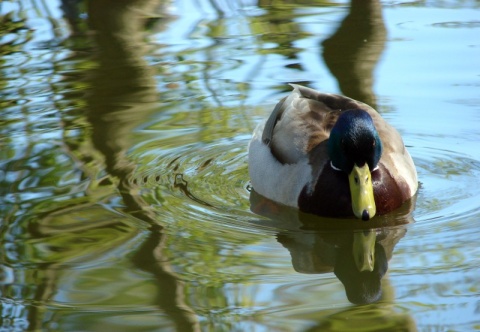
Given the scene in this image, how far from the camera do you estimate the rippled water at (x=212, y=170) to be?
19.6 ft

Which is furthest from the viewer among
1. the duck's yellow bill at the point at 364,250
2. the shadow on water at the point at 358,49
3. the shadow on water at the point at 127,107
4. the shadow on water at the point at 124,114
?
the shadow on water at the point at 358,49

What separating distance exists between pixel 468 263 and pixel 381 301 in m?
0.68

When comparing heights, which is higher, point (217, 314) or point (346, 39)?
point (217, 314)

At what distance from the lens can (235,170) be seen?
27.7ft

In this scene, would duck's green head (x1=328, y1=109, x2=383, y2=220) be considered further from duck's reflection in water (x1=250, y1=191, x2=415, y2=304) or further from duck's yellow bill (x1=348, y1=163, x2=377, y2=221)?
duck's reflection in water (x1=250, y1=191, x2=415, y2=304)

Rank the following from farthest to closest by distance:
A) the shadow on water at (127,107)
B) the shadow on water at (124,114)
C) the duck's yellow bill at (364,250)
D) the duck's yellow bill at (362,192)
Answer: the duck's yellow bill at (362,192) → the duck's yellow bill at (364,250) → the shadow on water at (127,107) → the shadow on water at (124,114)

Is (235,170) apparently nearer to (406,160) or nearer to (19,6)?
(406,160)

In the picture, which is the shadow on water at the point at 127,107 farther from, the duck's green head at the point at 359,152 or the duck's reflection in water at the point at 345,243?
the duck's green head at the point at 359,152

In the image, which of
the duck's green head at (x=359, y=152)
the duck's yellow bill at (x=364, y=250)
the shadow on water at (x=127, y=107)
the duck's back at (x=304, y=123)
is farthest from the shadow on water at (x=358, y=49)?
the duck's yellow bill at (x=364, y=250)

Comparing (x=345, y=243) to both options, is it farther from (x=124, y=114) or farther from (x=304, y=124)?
(x=124, y=114)

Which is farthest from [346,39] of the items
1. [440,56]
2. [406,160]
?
[406,160]

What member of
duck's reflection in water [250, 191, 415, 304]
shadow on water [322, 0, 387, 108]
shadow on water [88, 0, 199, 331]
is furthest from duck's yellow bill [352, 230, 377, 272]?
shadow on water [322, 0, 387, 108]

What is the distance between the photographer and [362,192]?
7023 mm

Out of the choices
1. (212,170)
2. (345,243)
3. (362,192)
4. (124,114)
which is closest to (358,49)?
(124,114)
